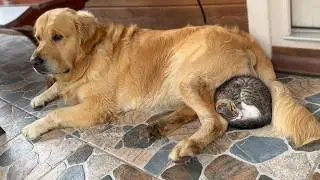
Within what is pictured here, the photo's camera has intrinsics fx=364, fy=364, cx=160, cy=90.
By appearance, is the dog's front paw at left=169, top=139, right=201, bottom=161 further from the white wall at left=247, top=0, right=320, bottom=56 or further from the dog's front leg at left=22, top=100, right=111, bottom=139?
the white wall at left=247, top=0, right=320, bottom=56

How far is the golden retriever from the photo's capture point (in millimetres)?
1979

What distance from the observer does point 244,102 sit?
191cm

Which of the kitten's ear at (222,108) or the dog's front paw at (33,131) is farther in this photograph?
the dog's front paw at (33,131)

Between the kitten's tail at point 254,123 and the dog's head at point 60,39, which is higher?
the dog's head at point 60,39

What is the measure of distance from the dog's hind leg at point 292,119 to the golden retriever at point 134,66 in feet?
0.19

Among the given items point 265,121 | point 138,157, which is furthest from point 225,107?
point 138,157

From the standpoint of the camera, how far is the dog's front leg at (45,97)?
254 cm

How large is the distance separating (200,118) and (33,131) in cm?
101

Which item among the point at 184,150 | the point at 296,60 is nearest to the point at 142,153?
the point at 184,150

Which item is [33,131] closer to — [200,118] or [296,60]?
[200,118]

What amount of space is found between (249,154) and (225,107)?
1.08ft

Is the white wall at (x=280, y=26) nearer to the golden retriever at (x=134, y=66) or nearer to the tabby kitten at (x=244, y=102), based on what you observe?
the golden retriever at (x=134, y=66)

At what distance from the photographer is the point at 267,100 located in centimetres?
188

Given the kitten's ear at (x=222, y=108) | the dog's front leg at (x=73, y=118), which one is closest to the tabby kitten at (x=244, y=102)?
the kitten's ear at (x=222, y=108)
